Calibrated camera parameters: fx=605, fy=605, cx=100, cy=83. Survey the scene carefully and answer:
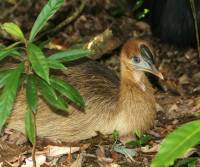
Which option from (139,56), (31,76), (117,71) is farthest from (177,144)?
(117,71)

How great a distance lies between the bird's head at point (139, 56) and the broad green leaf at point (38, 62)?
5.15 feet

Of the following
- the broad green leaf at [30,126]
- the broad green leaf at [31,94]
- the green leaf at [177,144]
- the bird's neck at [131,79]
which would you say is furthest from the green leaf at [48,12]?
the bird's neck at [131,79]

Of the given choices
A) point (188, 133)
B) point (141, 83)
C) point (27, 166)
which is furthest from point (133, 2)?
point (188, 133)

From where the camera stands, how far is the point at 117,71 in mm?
6930

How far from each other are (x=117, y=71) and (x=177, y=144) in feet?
13.4

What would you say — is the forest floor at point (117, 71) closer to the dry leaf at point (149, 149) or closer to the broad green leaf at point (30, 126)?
the dry leaf at point (149, 149)

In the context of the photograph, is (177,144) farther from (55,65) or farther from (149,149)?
(149,149)

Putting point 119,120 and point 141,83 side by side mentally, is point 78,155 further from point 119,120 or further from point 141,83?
point 141,83

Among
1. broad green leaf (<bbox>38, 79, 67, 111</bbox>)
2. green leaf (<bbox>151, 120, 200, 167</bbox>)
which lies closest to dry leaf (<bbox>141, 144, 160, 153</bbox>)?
broad green leaf (<bbox>38, 79, 67, 111</bbox>)

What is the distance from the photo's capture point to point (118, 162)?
190 inches

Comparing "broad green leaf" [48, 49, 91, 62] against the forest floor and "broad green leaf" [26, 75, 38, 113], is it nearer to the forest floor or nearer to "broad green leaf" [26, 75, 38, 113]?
"broad green leaf" [26, 75, 38, 113]

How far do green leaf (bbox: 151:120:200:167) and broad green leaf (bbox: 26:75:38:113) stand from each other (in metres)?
1.15

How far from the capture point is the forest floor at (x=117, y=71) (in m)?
4.82

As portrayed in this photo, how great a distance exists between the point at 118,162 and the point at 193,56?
2769 mm
